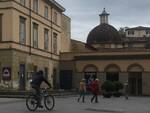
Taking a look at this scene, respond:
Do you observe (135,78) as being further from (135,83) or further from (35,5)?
(35,5)

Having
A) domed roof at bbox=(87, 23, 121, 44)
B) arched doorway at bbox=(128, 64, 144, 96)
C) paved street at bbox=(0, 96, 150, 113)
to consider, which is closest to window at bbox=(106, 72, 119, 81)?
arched doorway at bbox=(128, 64, 144, 96)

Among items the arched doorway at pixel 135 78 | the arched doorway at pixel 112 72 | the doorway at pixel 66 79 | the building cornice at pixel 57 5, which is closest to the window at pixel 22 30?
the building cornice at pixel 57 5

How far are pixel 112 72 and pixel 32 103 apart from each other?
39831 mm

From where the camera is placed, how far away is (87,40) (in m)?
82.6

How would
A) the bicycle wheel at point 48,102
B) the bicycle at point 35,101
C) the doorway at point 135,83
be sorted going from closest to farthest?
the bicycle at point 35,101 → the bicycle wheel at point 48,102 → the doorway at point 135,83

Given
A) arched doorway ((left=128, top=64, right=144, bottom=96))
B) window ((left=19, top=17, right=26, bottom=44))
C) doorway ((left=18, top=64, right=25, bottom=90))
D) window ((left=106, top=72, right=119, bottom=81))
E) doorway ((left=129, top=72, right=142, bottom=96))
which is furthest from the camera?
window ((left=106, top=72, right=119, bottom=81))

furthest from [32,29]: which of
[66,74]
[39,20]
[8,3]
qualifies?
[66,74]

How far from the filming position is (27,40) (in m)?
49.9

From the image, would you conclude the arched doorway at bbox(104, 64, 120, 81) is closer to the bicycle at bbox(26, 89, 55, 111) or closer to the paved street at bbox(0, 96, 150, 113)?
the paved street at bbox(0, 96, 150, 113)

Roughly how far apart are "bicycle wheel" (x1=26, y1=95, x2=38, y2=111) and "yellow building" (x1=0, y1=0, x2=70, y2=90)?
78.6 ft

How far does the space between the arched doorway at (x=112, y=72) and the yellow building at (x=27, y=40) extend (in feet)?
22.3

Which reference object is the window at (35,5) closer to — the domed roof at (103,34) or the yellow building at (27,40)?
the yellow building at (27,40)

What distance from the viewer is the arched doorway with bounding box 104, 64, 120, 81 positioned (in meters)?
60.7

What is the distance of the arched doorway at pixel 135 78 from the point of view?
59.9 metres
